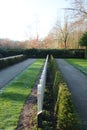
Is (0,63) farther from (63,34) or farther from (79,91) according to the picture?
(63,34)

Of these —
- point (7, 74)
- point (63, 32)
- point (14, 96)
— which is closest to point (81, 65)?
point (7, 74)

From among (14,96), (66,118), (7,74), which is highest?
(66,118)

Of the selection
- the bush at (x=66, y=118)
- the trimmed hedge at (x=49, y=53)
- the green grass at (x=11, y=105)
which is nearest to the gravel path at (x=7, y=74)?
the green grass at (x=11, y=105)

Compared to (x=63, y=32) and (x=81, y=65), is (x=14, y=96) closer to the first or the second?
(x=81, y=65)

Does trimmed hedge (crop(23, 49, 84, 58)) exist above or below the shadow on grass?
below

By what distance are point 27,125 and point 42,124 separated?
20.0 inches

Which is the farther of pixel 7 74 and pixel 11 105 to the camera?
pixel 7 74

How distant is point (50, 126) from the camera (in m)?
6.11

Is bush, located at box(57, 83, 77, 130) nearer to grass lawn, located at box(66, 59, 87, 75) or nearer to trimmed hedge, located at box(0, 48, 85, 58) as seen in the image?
grass lawn, located at box(66, 59, 87, 75)

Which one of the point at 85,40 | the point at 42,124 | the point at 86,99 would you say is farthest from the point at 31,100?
the point at 85,40

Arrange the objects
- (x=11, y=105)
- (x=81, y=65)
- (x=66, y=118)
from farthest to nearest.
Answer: (x=81, y=65) < (x=11, y=105) < (x=66, y=118)

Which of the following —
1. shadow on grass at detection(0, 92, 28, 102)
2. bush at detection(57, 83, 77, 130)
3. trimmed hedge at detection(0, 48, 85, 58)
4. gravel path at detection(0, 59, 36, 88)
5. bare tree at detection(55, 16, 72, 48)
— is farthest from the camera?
bare tree at detection(55, 16, 72, 48)

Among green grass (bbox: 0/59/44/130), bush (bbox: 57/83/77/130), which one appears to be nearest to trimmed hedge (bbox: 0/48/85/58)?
green grass (bbox: 0/59/44/130)

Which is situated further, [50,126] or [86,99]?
[86,99]
